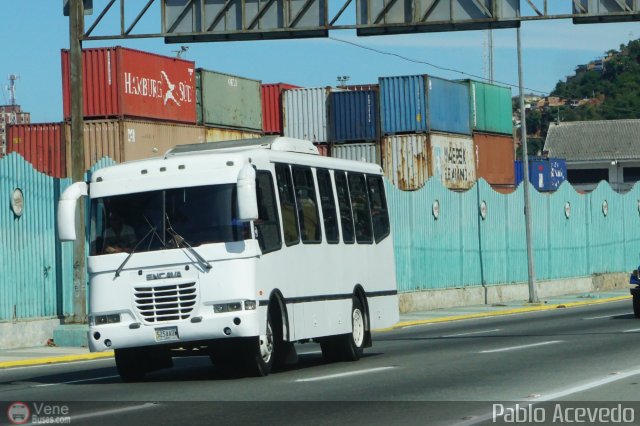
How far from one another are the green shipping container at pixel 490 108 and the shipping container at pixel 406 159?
6080mm

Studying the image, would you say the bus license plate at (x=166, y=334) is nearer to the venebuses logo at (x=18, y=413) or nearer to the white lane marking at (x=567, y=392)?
the venebuses logo at (x=18, y=413)

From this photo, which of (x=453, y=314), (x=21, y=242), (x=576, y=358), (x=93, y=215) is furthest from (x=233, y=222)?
(x=453, y=314)

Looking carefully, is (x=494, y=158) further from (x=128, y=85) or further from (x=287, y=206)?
(x=287, y=206)

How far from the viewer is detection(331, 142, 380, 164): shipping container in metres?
56.9

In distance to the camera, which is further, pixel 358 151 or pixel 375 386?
pixel 358 151

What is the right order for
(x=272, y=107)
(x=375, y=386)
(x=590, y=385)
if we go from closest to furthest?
(x=590, y=385) → (x=375, y=386) → (x=272, y=107)

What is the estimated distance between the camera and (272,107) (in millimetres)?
59969

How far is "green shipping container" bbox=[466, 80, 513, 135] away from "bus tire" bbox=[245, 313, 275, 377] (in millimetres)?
44899

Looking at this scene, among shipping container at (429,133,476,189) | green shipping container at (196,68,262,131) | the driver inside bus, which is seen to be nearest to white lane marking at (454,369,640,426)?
the driver inside bus

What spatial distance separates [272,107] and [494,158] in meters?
10.7

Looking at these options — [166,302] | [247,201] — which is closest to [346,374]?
[166,302]

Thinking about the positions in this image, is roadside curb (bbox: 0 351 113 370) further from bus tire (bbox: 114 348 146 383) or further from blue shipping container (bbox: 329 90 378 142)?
blue shipping container (bbox: 329 90 378 142)

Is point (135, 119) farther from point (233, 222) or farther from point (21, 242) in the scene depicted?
point (233, 222)

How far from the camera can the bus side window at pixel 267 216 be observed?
17.2 meters
